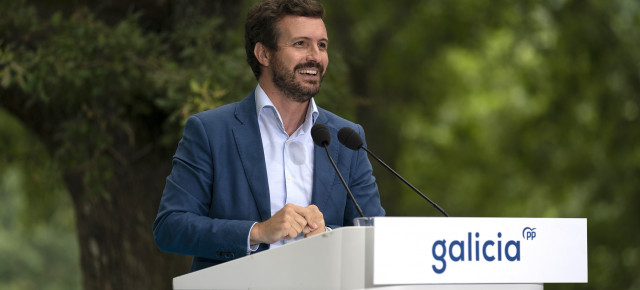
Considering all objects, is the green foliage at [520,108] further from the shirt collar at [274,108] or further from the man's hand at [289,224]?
the man's hand at [289,224]

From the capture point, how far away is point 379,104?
1080 cm

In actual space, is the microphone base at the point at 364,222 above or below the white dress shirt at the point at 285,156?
below

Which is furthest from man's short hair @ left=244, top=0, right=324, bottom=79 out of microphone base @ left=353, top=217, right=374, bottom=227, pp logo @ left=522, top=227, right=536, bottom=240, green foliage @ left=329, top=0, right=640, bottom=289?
green foliage @ left=329, top=0, right=640, bottom=289

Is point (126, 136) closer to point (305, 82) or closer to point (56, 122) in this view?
point (56, 122)

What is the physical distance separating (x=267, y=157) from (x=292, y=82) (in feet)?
0.92

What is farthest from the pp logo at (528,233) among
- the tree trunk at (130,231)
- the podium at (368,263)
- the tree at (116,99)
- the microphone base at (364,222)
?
the tree trunk at (130,231)

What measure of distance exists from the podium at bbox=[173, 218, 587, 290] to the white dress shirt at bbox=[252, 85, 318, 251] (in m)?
0.63

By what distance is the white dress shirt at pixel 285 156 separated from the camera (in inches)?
120

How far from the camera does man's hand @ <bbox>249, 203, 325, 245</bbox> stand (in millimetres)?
2502

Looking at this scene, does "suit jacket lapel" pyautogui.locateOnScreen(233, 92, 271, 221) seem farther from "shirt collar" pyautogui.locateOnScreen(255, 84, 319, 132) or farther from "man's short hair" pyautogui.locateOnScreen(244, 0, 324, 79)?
"man's short hair" pyautogui.locateOnScreen(244, 0, 324, 79)

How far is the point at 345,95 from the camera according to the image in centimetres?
584

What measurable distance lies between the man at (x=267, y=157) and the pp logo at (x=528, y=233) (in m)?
0.74

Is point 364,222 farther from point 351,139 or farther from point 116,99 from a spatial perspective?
point 116,99

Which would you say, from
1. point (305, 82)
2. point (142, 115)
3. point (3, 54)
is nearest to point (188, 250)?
point (305, 82)
